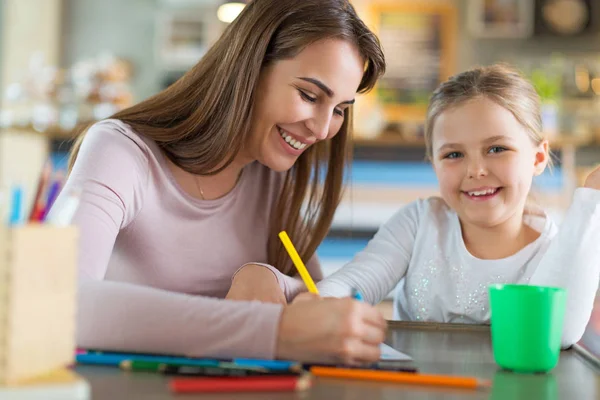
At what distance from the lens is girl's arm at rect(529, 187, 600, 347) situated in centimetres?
106

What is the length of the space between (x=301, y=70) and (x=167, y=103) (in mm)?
254

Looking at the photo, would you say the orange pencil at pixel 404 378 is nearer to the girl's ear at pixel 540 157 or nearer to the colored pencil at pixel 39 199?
the colored pencil at pixel 39 199

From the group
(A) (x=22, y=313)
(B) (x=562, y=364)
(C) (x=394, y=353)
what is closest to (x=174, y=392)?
(A) (x=22, y=313)

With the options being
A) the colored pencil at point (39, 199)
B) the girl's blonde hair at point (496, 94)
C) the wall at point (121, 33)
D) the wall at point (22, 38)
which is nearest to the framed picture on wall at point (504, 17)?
the wall at point (121, 33)

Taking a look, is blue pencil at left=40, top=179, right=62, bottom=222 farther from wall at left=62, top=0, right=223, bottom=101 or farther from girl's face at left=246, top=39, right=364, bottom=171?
wall at left=62, top=0, right=223, bottom=101

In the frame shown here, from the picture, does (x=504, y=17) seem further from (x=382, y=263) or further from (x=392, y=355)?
(x=392, y=355)

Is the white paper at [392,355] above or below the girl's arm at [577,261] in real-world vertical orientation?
below

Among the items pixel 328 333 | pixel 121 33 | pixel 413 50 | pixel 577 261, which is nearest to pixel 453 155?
pixel 577 261

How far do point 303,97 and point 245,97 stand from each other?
96 millimetres

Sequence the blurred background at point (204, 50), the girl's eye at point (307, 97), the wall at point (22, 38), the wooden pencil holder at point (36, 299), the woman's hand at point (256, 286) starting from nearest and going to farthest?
the wooden pencil holder at point (36, 299)
the woman's hand at point (256, 286)
the girl's eye at point (307, 97)
the blurred background at point (204, 50)
the wall at point (22, 38)

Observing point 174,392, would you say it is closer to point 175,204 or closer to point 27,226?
point 27,226

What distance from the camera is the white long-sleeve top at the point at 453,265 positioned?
108 cm

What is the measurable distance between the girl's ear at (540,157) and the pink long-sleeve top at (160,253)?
0.43 metres

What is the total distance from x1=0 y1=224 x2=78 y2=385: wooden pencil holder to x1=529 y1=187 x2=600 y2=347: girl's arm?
2.25ft
